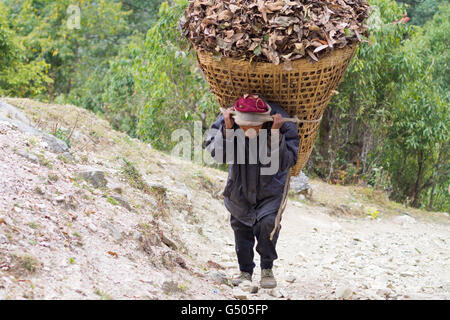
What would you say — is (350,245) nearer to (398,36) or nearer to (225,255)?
(225,255)

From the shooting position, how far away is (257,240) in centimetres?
424

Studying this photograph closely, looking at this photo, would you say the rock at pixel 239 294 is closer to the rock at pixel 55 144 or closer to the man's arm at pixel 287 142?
the man's arm at pixel 287 142

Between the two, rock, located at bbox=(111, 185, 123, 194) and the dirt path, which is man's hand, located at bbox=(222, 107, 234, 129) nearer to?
the dirt path

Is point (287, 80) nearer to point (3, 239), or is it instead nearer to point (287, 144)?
point (287, 144)

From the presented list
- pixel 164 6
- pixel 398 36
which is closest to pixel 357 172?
pixel 398 36

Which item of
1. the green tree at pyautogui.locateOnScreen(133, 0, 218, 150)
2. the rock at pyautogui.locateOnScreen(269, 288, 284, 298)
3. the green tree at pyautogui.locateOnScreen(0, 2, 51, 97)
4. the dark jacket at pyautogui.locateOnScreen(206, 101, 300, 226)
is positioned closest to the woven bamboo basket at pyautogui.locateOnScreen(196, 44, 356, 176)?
the dark jacket at pyautogui.locateOnScreen(206, 101, 300, 226)

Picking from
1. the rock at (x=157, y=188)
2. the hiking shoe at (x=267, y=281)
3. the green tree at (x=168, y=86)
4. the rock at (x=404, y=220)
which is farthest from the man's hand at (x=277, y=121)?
the rock at (x=404, y=220)

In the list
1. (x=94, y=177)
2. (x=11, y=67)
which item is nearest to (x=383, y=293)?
(x=94, y=177)

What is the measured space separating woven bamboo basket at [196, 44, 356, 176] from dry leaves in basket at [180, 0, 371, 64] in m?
0.06

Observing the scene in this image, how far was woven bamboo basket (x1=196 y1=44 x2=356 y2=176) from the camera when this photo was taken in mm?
3773

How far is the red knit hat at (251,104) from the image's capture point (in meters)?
3.78

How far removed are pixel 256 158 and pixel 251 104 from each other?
420mm

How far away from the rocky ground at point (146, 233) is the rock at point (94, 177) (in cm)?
1

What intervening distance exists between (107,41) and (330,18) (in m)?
11.9
